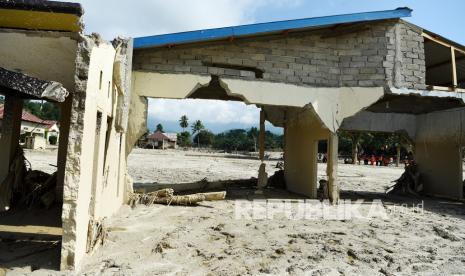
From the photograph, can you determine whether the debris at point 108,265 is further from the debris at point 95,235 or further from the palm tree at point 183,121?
the palm tree at point 183,121

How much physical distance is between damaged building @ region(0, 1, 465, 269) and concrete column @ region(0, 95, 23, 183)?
21 millimetres

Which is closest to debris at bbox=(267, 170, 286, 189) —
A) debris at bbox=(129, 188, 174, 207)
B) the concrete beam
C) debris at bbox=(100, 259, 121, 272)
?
the concrete beam

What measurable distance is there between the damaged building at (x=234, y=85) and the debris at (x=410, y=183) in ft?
1.27

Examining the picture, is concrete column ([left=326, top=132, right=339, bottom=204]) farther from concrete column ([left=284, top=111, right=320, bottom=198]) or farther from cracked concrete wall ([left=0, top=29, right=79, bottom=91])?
cracked concrete wall ([left=0, top=29, right=79, bottom=91])

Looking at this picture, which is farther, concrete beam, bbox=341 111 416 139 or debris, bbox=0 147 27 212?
concrete beam, bbox=341 111 416 139

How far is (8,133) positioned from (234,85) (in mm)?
5263

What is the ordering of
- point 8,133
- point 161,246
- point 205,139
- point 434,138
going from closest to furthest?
point 161,246 → point 8,133 → point 434,138 → point 205,139

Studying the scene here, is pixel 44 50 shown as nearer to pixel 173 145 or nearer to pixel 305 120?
pixel 305 120

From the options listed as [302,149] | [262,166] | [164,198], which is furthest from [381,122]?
[164,198]

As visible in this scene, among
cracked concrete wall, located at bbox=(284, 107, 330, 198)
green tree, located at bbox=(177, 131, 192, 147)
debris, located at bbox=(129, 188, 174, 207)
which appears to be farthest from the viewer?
green tree, located at bbox=(177, 131, 192, 147)

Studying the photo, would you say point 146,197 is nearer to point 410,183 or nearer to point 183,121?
point 410,183

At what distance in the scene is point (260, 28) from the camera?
28.3ft

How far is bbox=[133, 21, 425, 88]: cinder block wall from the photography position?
9250 millimetres

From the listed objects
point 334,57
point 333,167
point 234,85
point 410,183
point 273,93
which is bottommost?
point 410,183
